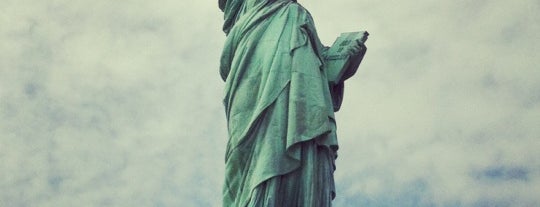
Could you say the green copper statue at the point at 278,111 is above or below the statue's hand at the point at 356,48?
below

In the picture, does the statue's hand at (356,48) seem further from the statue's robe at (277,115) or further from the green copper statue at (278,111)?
the statue's robe at (277,115)

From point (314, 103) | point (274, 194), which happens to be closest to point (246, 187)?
point (274, 194)

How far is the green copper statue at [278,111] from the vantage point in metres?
14.9

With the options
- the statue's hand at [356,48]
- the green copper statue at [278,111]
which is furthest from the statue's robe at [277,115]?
the statue's hand at [356,48]

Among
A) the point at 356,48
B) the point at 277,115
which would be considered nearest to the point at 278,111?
the point at 277,115

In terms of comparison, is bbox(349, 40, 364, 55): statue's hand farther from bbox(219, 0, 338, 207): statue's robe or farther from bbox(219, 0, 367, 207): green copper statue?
bbox(219, 0, 338, 207): statue's robe

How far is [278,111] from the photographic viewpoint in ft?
51.0

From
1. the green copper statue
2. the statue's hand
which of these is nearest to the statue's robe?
the green copper statue

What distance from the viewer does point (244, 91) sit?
1614cm

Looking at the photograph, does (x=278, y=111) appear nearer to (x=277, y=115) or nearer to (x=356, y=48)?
(x=277, y=115)

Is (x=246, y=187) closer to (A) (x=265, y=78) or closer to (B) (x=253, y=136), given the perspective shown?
(B) (x=253, y=136)

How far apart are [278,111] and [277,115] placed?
7cm

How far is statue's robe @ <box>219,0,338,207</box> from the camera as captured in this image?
14922 mm

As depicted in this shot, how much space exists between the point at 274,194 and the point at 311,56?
286cm
